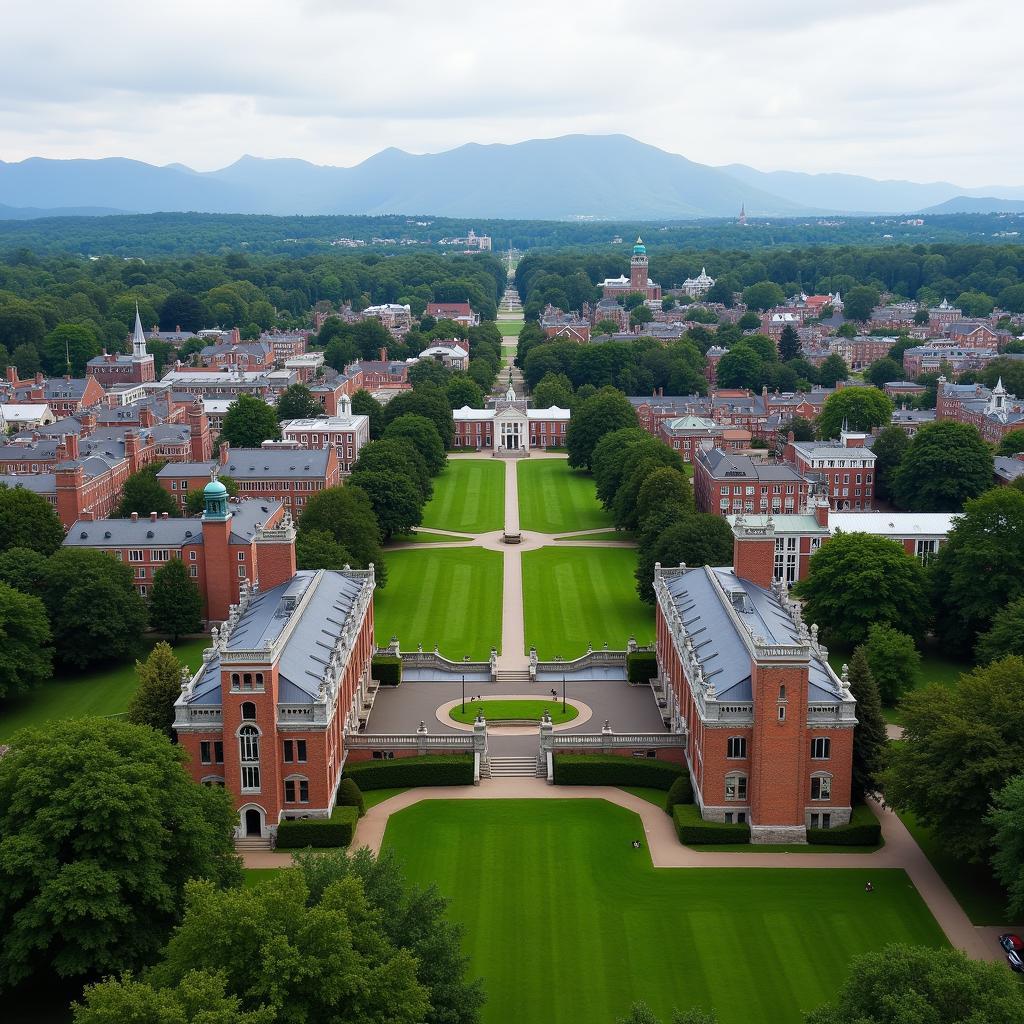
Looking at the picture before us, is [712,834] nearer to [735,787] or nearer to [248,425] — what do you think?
[735,787]

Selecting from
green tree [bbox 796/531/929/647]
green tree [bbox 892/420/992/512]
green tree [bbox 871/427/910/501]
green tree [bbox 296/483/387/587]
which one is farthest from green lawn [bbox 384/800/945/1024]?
green tree [bbox 871/427/910/501]

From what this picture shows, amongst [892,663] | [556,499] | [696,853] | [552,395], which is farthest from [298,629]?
[552,395]

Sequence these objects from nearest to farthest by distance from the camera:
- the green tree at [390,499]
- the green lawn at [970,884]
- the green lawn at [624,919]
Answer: the green lawn at [624,919]
the green lawn at [970,884]
the green tree at [390,499]

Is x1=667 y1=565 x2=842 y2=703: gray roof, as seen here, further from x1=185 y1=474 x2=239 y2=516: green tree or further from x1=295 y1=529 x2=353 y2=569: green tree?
x1=185 y1=474 x2=239 y2=516: green tree

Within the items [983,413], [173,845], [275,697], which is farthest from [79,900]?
[983,413]

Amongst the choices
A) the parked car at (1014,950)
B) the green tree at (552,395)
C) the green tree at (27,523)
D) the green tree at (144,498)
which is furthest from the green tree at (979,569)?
the green tree at (552,395)

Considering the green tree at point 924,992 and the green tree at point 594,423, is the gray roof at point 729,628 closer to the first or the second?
the green tree at point 924,992
